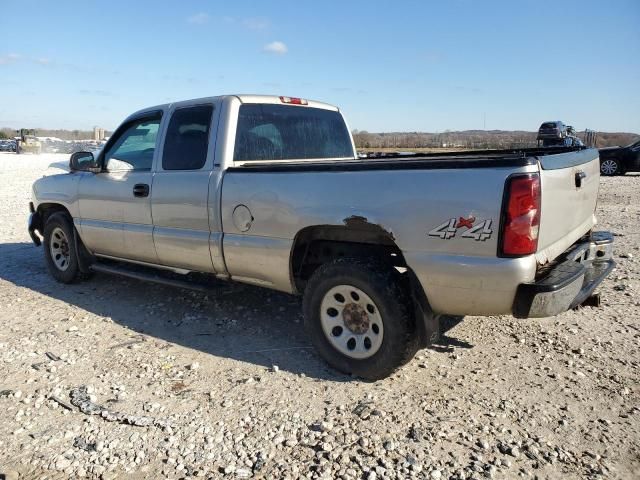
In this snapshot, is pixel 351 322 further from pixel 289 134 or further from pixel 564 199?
→ pixel 289 134

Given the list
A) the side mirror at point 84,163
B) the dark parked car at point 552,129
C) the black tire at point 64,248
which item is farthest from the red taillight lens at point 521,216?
the dark parked car at point 552,129

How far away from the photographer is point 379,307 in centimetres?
352

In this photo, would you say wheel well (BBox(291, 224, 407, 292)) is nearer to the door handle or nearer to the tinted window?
the tinted window

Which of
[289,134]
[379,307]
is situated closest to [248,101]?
[289,134]

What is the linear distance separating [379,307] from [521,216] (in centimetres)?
109

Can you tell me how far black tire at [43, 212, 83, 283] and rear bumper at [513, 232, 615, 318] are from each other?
16.0 feet

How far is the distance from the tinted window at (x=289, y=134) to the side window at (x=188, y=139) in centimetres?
32

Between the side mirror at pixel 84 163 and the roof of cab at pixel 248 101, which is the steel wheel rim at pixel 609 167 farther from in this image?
the side mirror at pixel 84 163

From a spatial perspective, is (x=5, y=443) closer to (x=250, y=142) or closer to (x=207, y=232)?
(x=207, y=232)

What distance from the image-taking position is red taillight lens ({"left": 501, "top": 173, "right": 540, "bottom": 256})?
2943mm

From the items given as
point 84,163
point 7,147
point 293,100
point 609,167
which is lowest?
point 609,167

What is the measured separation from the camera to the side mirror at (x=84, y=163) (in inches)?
218

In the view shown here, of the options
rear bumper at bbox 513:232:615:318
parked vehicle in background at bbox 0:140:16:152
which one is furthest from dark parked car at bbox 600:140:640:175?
parked vehicle in background at bbox 0:140:16:152

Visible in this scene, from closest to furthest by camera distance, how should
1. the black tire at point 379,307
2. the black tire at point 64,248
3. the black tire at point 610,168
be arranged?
1. the black tire at point 379,307
2. the black tire at point 64,248
3. the black tire at point 610,168
